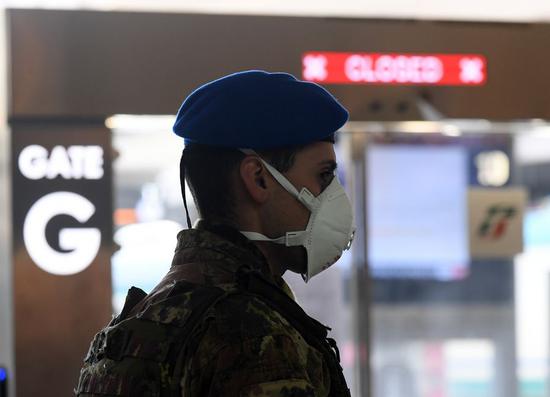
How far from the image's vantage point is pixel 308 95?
135 centimetres

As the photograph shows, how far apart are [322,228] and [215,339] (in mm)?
334

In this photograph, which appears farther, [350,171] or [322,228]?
[350,171]

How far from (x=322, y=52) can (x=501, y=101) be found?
0.83 metres

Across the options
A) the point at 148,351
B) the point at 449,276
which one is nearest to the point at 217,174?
the point at 148,351

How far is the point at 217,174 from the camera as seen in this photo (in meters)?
1.33

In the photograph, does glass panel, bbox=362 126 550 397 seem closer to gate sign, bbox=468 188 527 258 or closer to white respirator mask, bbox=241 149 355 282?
gate sign, bbox=468 188 527 258

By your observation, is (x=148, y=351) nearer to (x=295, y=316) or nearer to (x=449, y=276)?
(x=295, y=316)

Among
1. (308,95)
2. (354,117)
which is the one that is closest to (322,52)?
(354,117)

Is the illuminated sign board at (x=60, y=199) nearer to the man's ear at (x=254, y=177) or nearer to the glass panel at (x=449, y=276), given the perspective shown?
the glass panel at (x=449, y=276)

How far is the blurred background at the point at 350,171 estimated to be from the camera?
3.65 meters

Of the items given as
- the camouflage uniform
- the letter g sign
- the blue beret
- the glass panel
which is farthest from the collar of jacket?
the glass panel

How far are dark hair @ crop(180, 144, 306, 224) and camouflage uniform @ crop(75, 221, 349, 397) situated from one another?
1.0 inches

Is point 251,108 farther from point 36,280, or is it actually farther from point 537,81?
point 537,81

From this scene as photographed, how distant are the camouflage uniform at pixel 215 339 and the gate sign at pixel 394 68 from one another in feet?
8.48
